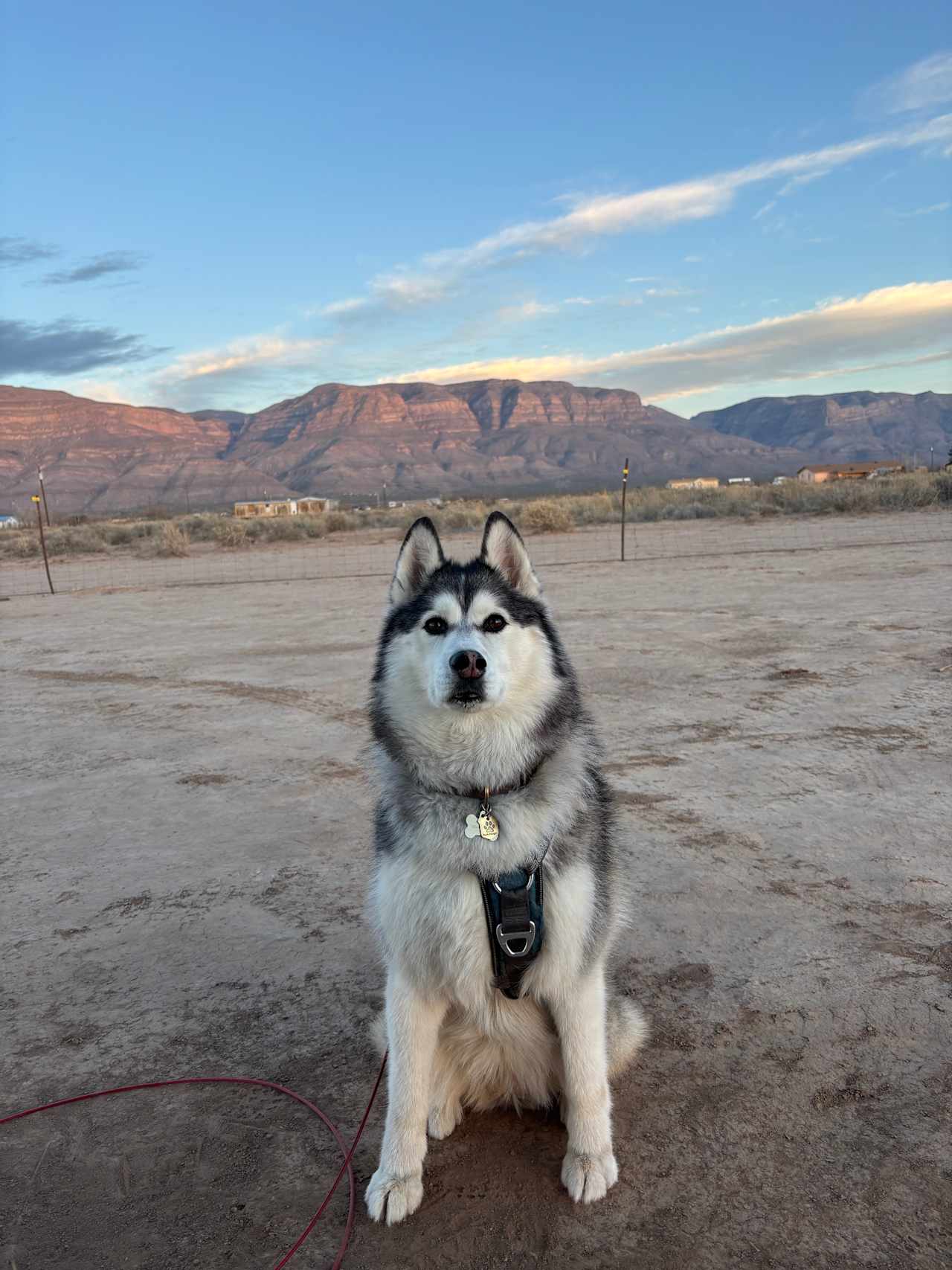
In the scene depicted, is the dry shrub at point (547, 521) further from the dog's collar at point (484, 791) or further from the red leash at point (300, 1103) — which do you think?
the dog's collar at point (484, 791)

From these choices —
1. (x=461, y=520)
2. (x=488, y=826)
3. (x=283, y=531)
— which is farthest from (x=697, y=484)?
(x=488, y=826)

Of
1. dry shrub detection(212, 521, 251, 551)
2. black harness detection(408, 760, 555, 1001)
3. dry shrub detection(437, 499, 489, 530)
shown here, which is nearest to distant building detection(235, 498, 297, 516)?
dry shrub detection(437, 499, 489, 530)

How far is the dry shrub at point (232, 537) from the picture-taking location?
31766 mm

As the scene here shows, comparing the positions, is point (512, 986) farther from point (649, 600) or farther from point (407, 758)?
point (649, 600)

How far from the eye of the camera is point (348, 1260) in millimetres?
2439

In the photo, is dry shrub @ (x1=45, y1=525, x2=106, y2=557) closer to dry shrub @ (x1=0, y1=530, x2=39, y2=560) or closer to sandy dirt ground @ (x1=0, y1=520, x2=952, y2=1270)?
dry shrub @ (x1=0, y1=530, x2=39, y2=560)

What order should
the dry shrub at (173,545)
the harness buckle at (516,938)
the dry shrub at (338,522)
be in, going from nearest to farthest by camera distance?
1. the harness buckle at (516,938)
2. the dry shrub at (173,545)
3. the dry shrub at (338,522)

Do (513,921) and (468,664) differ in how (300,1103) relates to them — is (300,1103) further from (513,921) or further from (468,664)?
(468,664)

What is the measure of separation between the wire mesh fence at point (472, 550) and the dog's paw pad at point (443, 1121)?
627 inches

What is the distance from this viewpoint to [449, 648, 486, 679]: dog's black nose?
267 centimetres

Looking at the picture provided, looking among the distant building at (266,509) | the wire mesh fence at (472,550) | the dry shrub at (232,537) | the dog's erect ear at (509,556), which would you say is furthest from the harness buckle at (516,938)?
the distant building at (266,509)

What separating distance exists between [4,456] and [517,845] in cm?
20547

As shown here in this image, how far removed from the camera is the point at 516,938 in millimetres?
2496

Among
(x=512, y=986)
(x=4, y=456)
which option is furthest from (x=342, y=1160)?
(x=4, y=456)
